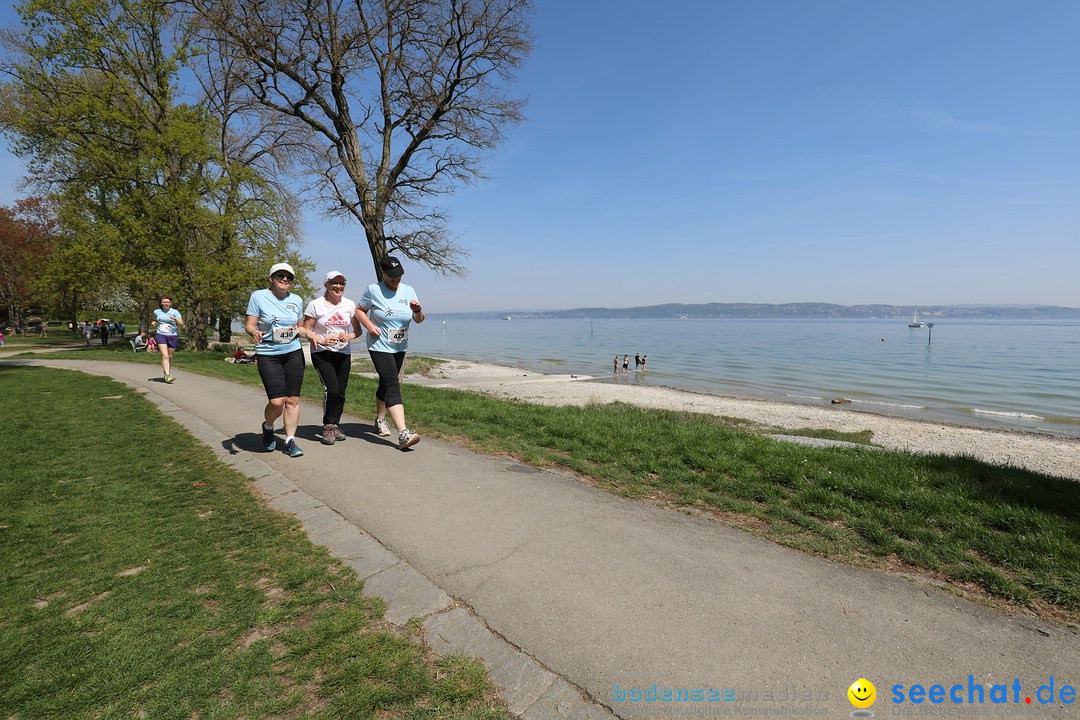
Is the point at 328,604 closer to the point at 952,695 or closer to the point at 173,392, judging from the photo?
the point at 952,695

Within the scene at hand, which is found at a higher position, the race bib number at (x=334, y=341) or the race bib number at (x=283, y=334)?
the race bib number at (x=283, y=334)

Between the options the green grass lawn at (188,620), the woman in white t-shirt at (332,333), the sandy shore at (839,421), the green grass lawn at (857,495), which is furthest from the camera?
the sandy shore at (839,421)

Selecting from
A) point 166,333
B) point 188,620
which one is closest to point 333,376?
point 188,620

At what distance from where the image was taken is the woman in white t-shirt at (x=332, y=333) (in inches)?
227

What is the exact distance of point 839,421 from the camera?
15.6 m

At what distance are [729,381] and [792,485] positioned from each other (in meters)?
25.2

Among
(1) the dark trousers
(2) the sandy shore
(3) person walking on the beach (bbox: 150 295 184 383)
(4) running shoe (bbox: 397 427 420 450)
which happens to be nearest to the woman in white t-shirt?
(1) the dark trousers

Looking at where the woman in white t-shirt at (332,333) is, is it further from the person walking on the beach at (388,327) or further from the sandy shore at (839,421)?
the sandy shore at (839,421)

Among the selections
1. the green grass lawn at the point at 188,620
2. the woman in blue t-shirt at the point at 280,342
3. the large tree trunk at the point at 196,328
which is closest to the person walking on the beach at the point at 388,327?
the woman in blue t-shirt at the point at 280,342

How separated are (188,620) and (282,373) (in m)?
Answer: 3.45

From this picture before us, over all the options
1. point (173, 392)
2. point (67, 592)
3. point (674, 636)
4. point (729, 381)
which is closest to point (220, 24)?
point (173, 392)

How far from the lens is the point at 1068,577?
2.80 metres

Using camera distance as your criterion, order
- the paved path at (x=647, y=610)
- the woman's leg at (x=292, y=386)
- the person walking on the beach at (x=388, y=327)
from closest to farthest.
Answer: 1. the paved path at (x=647, y=610)
2. the woman's leg at (x=292, y=386)
3. the person walking on the beach at (x=388, y=327)

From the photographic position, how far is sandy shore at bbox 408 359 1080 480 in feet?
37.4
